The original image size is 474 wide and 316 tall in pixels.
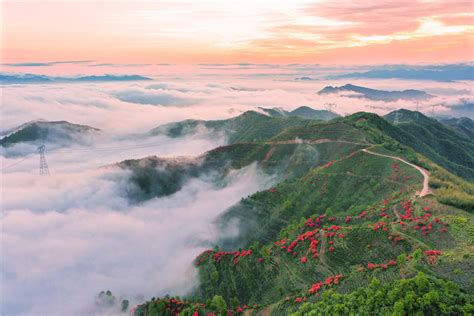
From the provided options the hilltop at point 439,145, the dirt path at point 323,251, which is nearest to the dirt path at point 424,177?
the dirt path at point 323,251

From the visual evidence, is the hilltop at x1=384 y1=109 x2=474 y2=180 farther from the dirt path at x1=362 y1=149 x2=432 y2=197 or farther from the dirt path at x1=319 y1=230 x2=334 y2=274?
the dirt path at x1=319 y1=230 x2=334 y2=274

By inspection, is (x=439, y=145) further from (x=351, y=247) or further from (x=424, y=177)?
(x=351, y=247)

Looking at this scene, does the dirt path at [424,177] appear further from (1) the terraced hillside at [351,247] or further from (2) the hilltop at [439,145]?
(2) the hilltop at [439,145]

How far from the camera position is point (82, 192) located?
14762 centimetres

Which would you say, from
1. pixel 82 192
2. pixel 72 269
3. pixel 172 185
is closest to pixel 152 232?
pixel 72 269

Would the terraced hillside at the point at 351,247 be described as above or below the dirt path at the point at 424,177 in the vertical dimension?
below

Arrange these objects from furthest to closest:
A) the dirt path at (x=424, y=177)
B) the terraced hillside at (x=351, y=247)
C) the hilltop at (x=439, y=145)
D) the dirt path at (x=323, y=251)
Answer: the hilltop at (x=439, y=145)
the dirt path at (x=424, y=177)
the dirt path at (x=323, y=251)
the terraced hillside at (x=351, y=247)

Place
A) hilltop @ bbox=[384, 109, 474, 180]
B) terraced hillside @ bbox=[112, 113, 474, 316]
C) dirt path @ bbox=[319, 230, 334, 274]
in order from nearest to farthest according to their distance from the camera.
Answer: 1. terraced hillside @ bbox=[112, 113, 474, 316]
2. dirt path @ bbox=[319, 230, 334, 274]
3. hilltop @ bbox=[384, 109, 474, 180]

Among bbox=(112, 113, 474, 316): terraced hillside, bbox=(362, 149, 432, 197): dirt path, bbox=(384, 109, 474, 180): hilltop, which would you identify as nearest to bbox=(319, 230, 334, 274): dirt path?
bbox=(112, 113, 474, 316): terraced hillside

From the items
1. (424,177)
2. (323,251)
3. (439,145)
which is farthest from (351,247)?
(439,145)

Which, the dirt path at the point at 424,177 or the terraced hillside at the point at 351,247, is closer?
the terraced hillside at the point at 351,247

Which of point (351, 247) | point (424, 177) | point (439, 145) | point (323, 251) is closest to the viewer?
point (351, 247)

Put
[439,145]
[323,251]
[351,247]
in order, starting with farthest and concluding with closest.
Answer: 1. [439,145]
2. [323,251]
3. [351,247]

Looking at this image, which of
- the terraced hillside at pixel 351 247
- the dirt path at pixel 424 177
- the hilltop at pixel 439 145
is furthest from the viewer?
the hilltop at pixel 439 145
